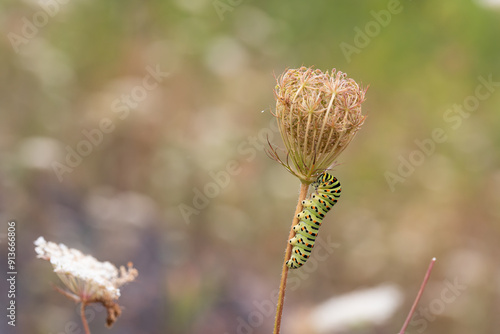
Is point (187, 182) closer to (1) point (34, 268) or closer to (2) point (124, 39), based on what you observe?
(1) point (34, 268)

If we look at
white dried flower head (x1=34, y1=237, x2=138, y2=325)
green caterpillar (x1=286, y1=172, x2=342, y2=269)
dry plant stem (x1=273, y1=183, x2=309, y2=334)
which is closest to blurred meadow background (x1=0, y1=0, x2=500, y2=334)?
white dried flower head (x1=34, y1=237, x2=138, y2=325)

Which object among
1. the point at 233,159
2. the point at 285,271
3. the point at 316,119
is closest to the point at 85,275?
the point at 285,271

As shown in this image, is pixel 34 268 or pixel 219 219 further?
pixel 219 219

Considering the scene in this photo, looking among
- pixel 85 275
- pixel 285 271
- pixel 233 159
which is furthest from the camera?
pixel 233 159

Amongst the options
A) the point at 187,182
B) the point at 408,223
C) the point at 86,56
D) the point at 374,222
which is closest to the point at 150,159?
the point at 187,182

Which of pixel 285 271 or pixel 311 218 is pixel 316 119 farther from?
pixel 285 271

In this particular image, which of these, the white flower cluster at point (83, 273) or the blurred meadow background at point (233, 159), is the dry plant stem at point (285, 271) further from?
the blurred meadow background at point (233, 159)
